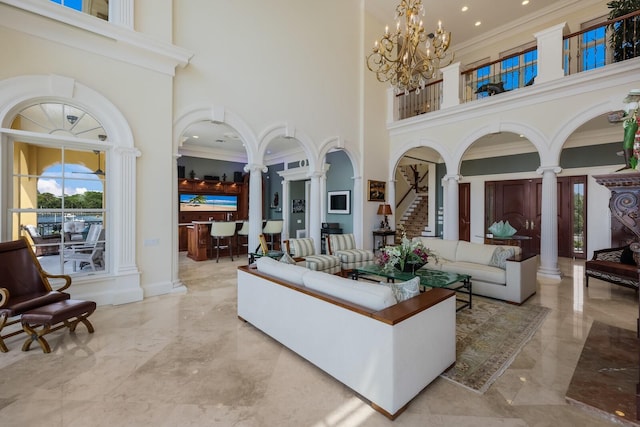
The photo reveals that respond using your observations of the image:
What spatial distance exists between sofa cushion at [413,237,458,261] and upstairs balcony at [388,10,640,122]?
3420 mm

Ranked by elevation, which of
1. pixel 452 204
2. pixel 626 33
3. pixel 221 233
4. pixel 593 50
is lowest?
pixel 221 233

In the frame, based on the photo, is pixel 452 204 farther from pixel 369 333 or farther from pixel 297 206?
pixel 369 333

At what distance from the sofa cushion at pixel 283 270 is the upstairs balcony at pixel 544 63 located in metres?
6.01

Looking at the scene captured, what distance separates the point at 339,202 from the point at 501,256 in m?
4.94

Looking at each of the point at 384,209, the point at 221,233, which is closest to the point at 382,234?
the point at 384,209

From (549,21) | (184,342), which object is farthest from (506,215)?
(184,342)

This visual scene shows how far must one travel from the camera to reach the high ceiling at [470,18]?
7.26m

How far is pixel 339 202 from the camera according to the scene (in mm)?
8766

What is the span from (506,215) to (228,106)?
8.37 m

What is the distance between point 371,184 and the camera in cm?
783

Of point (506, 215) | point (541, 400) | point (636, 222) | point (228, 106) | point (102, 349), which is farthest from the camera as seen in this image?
point (506, 215)

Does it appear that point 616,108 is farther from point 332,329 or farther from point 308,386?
point 308,386

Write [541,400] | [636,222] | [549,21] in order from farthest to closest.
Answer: [549,21], [541,400], [636,222]

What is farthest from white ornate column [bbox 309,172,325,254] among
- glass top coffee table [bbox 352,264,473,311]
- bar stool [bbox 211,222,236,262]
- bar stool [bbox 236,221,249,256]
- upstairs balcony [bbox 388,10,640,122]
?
upstairs balcony [bbox 388,10,640,122]
